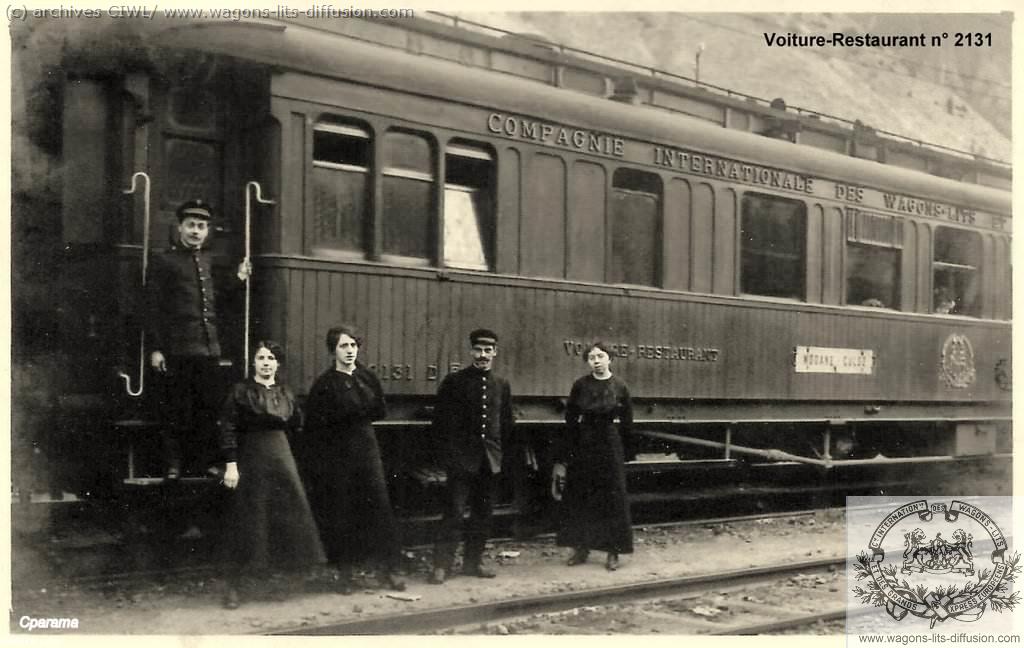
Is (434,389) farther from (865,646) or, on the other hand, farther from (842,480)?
(842,480)

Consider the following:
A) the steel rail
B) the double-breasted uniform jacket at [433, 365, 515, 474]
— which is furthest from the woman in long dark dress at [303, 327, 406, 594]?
the steel rail

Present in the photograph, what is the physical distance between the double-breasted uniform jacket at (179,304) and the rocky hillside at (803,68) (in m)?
10.9

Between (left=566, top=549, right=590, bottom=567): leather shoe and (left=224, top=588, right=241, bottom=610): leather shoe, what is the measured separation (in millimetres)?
2434

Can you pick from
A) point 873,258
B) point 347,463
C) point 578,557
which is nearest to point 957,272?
point 873,258

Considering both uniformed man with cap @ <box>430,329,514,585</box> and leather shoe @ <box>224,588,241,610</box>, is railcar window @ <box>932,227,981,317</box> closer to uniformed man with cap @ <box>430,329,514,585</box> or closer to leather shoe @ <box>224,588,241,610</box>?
uniformed man with cap @ <box>430,329,514,585</box>

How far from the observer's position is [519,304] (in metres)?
8.18

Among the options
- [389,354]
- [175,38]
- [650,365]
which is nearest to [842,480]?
[650,365]

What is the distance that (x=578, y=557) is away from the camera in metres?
7.88

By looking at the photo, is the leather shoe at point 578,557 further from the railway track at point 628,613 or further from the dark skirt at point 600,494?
the railway track at point 628,613

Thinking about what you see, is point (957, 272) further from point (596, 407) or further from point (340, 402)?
point (340, 402)

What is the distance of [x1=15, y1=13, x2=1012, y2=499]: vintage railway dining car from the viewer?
692 centimetres

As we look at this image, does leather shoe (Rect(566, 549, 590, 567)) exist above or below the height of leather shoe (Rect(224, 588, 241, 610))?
below

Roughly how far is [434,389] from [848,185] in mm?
4879

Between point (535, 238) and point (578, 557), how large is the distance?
7.32 ft
